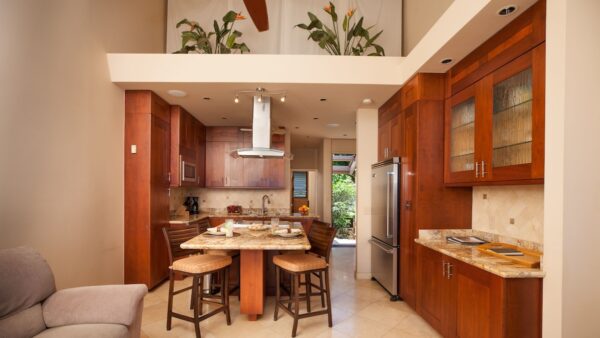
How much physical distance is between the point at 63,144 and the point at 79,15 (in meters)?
1.26

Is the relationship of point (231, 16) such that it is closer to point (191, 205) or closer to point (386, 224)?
point (386, 224)

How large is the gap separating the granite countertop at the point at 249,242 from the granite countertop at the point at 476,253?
3.85 feet

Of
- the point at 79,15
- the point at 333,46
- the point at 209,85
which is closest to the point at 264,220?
the point at 209,85

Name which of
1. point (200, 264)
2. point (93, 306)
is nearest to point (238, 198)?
point (200, 264)

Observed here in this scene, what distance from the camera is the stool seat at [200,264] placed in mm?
2579

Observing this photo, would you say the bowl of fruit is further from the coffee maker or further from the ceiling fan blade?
the ceiling fan blade

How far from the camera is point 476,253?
2250mm

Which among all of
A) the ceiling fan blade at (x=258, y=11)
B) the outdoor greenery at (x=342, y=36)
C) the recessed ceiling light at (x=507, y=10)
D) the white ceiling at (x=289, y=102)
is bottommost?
the white ceiling at (x=289, y=102)

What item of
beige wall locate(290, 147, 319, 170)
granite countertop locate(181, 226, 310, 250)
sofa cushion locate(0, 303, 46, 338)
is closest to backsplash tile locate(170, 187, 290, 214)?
beige wall locate(290, 147, 319, 170)

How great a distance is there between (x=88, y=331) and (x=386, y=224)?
2.98m

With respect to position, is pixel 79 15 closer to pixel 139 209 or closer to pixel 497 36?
pixel 139 209

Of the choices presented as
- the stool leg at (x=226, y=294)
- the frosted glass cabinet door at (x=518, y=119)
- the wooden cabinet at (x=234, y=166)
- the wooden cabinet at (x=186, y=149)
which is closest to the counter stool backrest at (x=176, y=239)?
the stool leg at (x=226, y=294)

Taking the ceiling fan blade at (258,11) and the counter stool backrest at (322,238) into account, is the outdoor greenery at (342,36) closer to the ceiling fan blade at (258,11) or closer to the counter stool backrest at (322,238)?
the ceiling fan blade at (258,11)

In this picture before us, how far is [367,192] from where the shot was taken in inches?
170
